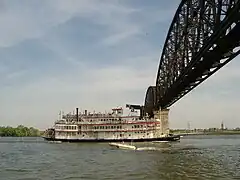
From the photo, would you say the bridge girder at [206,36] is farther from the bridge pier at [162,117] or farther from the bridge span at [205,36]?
the bridge pier at [162,117]

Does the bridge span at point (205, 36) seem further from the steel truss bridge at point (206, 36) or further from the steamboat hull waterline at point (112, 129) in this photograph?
the steamboat hull waterline at point (112, 129)

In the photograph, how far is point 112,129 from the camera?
120938 millimetres

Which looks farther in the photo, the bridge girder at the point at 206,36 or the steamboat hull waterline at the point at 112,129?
the steamboat hull waterline at the point at 112,129

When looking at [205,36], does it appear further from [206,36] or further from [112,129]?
[112,129]

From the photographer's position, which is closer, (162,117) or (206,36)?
(206,36)

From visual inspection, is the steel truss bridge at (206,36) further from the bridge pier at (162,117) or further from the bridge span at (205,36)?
the bridge pier at (162,117)

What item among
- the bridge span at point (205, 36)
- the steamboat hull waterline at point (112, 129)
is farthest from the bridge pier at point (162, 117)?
the bridge span at point (205, 36)

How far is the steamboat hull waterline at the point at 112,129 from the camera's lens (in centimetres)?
11969

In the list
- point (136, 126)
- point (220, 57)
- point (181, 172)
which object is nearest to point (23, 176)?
point (181, 172)

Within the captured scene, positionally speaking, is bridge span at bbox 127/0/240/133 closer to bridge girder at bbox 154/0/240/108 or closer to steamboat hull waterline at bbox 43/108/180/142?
bridge girder at bbox 154/0/240/108

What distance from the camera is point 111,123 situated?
121438mm

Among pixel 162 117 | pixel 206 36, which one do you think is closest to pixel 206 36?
pixel 206 36

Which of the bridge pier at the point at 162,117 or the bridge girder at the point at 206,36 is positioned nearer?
the bridge girder at the point at 206,36

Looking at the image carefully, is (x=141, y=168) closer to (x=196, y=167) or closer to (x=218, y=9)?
(x=196, y=167)
